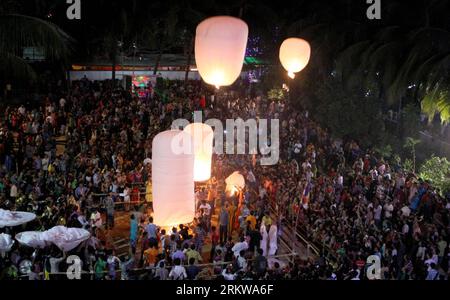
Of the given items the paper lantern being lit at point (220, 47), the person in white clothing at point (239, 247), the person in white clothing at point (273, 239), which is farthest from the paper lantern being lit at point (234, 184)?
the paper lantern being lit at point (220, 47)

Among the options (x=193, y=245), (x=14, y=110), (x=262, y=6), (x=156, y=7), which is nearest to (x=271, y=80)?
(x=262, y=6)

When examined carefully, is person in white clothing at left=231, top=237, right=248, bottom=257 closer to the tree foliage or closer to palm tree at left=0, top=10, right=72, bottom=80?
palm tree at left=0, top=10, right=72, bottom=80

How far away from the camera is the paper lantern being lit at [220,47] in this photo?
7500 mm

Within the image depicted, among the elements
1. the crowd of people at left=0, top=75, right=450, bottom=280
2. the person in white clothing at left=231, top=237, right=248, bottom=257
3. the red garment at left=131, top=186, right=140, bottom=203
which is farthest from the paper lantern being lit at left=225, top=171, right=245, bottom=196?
the person in white clothing at left=231, top=237, right=248, bottom=257

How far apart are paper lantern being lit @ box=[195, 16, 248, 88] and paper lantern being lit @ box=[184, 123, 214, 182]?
12.8 feet

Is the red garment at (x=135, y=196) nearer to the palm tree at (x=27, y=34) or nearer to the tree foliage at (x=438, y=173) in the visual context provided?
the palm tree at (x=27, y=34)

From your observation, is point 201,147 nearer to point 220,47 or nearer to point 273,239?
point 273,239

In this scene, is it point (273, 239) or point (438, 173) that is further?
point (438, 173)

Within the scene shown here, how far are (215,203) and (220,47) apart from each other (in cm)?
591

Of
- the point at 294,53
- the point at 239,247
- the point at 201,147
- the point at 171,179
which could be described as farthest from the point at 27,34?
the point at 239,247

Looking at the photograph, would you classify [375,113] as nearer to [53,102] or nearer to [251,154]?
[251,154]

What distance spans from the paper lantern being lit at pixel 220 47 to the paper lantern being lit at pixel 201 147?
389 centimetres

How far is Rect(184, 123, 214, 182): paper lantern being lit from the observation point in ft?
38.5

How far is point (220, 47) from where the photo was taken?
755 centimetres
